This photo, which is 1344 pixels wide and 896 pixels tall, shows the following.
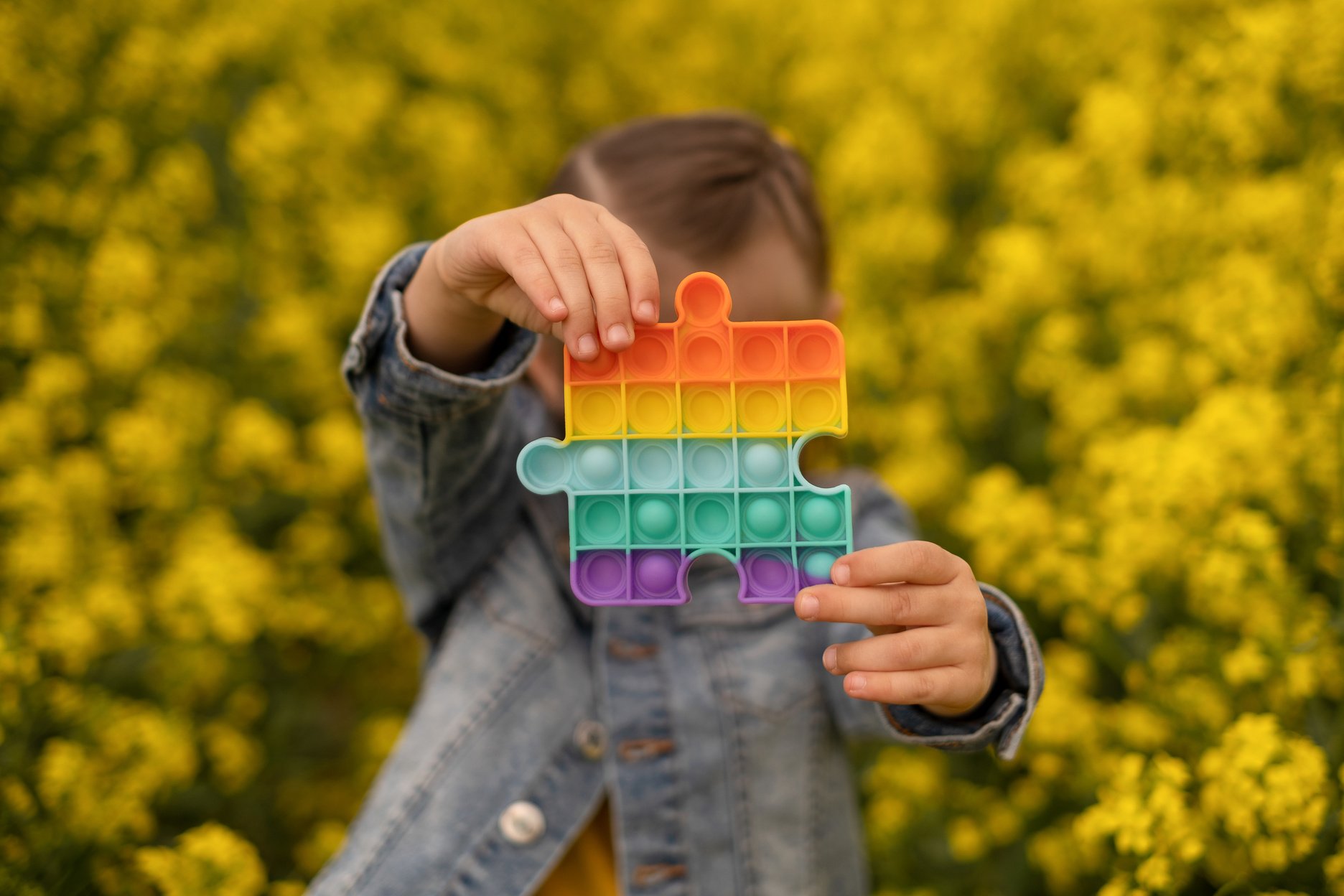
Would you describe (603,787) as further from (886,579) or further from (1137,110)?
(1137,110)

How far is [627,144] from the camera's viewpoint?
43.8 inches

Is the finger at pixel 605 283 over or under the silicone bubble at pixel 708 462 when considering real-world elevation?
over

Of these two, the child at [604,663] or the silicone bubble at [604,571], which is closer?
the silicone bubble at [604,571]

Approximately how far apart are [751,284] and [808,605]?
0.45 meters

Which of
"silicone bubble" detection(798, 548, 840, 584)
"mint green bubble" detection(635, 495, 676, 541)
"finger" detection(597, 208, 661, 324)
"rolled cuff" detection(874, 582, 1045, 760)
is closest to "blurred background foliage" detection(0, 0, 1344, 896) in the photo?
"rolled cuff" detection(874, 582, 1045, 760)

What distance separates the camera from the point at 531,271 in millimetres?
652

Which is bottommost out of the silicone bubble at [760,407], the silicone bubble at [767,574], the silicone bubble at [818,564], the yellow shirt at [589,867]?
the yellow shirt at [589,867]

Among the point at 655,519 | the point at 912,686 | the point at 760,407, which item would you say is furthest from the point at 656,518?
the point at 912,686

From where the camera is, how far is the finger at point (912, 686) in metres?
0.67

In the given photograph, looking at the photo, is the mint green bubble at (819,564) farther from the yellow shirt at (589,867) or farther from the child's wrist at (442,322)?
the yellow shirt at (589,867)

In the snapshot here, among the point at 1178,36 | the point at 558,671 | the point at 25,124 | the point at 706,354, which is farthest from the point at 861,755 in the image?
the point at 25,124

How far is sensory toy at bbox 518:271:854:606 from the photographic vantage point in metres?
0.69

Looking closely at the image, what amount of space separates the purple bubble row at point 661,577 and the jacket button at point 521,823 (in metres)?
0.38

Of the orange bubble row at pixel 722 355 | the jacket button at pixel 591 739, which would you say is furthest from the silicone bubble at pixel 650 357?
the jacket button at pixel 591 739
